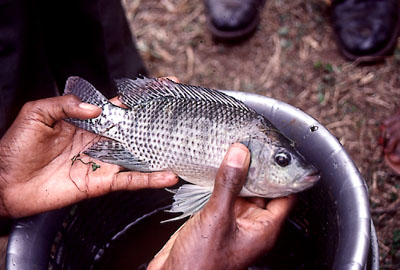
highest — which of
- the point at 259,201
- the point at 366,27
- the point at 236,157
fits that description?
the point at 366,27

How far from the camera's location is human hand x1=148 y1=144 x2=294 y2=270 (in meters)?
1.81

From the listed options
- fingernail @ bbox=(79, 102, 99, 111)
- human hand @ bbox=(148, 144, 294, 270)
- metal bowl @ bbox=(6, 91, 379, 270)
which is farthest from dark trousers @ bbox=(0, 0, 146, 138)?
human hand @ bbox=(148, 144, 294, 270)

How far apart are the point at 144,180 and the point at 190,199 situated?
24 cm

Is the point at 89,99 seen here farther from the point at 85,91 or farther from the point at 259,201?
the point at 259,201

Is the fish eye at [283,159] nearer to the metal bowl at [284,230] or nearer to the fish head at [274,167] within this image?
the fish head at [274,167]

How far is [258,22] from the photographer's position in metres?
4.10

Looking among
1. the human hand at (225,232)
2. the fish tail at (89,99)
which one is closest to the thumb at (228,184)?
the human hand at (225,232)

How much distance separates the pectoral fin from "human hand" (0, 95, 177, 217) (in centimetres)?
9

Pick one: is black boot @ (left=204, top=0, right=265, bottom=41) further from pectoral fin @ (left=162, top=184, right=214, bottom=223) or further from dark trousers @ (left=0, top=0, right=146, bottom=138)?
pectoral fin @ (left=162, top=184, right=214, bottom=223)

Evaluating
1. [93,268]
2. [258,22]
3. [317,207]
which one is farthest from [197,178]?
[258,22]

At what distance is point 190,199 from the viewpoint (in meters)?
2.23

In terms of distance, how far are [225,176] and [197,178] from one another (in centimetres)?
43

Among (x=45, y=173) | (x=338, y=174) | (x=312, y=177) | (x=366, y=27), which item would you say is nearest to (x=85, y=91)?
(x=45, y=173)

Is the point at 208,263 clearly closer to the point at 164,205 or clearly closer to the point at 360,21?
the point at 164,205
